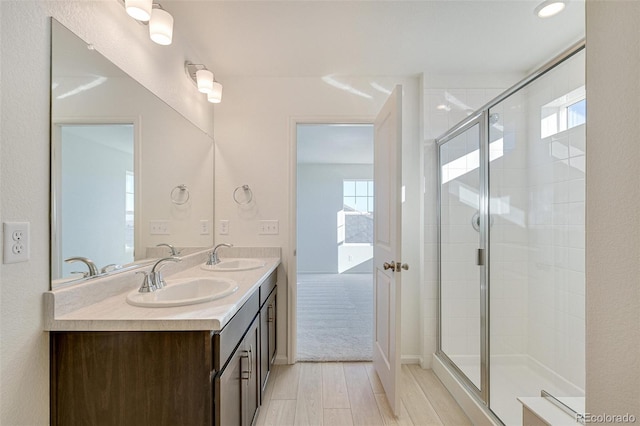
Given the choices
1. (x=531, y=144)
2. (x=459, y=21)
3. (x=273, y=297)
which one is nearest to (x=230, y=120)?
(x=273, y=297)

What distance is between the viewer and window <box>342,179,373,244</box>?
22.0 feet

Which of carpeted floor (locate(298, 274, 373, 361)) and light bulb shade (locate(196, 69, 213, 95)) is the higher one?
light bulb shade (locate(196, 69, 213, 95))

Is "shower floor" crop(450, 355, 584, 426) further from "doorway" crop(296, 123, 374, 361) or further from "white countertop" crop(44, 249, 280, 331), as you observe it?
"doorway" crop(296, 123, 374, 361)

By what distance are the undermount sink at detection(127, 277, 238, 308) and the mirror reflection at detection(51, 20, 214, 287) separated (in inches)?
8.5

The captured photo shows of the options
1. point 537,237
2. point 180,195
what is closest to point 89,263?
point 180,195

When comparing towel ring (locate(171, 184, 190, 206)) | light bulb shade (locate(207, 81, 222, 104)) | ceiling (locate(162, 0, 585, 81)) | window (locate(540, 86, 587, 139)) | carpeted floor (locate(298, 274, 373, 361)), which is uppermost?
ceiling (locate(162, 0, 585, 81))

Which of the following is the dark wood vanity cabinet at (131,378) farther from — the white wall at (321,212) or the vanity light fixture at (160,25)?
the white wall at (321,212)

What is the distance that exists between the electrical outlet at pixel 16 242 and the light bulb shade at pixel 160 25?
106 centimetres

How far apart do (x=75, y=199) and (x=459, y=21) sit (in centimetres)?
221

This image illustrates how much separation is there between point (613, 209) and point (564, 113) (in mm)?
1770

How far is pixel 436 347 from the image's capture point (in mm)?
Result: 2459

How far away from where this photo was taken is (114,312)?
108 centimetres

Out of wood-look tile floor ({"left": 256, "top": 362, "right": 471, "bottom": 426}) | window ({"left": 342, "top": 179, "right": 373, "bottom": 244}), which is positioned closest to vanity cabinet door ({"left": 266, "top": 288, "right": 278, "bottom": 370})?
wood-look tile floor ({"left": 256, "top": 362, "right": 471, "bottom": 426})

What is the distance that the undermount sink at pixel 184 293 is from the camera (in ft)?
3.78
